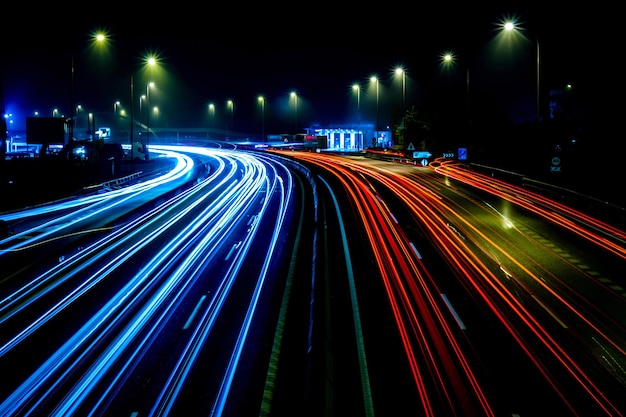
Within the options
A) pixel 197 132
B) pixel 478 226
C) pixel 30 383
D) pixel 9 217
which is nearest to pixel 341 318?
pixel 30 383

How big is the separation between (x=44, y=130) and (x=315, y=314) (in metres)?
51.7

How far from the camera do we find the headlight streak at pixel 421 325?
8.90m

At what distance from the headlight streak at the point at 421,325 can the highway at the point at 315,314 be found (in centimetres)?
4

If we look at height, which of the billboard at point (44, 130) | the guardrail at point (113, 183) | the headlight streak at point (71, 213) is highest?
the billboard at point (44, 130)

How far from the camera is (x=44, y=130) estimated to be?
57719mm

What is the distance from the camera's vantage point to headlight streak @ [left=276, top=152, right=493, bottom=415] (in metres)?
8.90

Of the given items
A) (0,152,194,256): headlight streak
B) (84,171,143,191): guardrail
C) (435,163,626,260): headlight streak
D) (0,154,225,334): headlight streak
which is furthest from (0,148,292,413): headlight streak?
(84,171,143,191): guardrail

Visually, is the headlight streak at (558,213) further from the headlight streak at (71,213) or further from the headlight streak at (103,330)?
the headlight streak at (71,213)

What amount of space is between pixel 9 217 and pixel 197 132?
111 m

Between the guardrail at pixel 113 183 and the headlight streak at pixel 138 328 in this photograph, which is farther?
the guardrail at pixel 113 183

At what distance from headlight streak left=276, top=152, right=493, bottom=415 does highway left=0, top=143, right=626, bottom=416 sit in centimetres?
4

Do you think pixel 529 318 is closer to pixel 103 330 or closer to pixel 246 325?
pixel 246 325

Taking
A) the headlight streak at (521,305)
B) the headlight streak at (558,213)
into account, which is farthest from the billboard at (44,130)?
the headlight streak at (521,305)

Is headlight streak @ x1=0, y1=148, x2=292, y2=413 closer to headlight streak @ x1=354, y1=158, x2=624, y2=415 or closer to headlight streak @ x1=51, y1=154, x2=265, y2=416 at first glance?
headlight streak @ x1=51, y1=154, x2=265, y2=416
